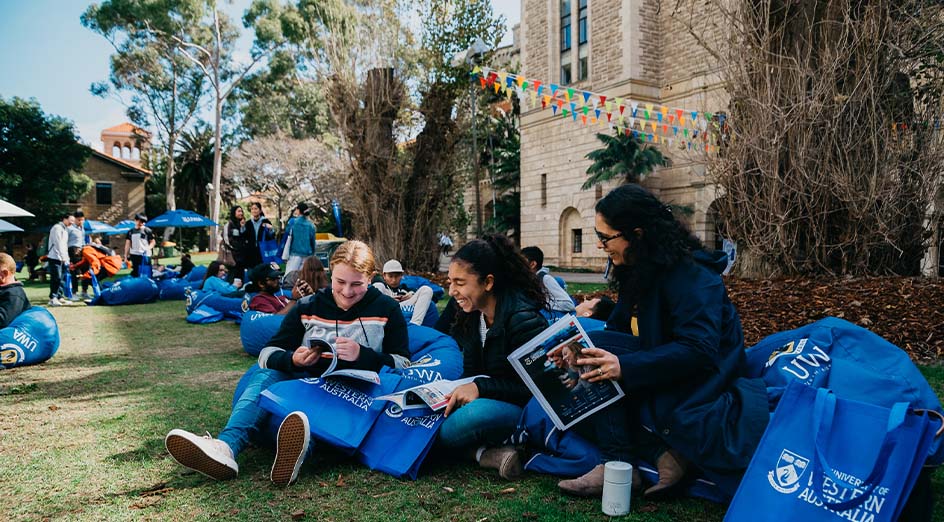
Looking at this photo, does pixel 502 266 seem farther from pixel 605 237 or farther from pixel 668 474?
pixel 668 474

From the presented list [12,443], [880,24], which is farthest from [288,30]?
[12,443]

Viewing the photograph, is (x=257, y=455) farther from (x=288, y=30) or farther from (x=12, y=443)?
(x=288, y=30)

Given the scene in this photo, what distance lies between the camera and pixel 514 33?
142 ft

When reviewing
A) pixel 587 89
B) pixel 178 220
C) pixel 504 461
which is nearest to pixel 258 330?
pixel 504 461

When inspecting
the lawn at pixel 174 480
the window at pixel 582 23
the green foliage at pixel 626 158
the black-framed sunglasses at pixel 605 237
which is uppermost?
the window at pixel 582 23

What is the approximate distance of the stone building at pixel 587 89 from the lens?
23641 millimetres

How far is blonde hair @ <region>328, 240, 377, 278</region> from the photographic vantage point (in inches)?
142

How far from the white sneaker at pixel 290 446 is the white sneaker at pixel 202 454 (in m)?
0.24

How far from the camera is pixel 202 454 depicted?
2887 millimetres

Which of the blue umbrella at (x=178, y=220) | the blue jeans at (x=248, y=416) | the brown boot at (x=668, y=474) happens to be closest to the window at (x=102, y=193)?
the blue umbrella at (x=178, y=220)

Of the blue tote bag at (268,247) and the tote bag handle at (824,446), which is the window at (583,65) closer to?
the blue tote bag at (268,247)

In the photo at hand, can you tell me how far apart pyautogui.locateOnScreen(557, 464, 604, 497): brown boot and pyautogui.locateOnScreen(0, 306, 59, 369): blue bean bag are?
5572mm

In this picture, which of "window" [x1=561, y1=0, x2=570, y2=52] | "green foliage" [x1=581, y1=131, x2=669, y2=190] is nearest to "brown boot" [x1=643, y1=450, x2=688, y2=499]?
"green foliage" [x1=581, y1=131, x2=669, y2=190]

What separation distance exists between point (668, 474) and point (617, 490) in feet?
0.89
